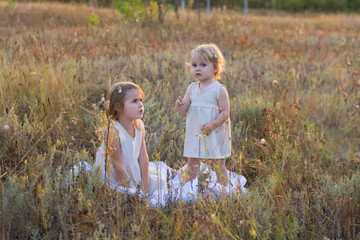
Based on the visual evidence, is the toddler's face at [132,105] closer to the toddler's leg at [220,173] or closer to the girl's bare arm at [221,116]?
the girl's bare arm at [221,116]

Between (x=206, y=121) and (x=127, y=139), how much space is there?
693mm

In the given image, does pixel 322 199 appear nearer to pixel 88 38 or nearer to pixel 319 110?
pixel 319 110

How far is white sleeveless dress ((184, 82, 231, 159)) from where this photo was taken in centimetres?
333

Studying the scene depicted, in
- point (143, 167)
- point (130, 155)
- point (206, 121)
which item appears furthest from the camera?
point (206, 121)

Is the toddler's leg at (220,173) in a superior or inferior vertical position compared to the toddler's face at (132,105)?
inferior

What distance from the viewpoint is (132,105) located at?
299cm

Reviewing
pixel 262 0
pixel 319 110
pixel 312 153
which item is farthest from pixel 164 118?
pixel 262 0

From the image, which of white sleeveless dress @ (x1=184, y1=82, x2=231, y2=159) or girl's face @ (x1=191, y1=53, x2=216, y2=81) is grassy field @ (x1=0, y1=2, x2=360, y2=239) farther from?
girl's face @ (x1=191, y1=53, x2=216, y2=81)

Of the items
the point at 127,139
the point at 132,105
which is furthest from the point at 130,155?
the point at 132,105

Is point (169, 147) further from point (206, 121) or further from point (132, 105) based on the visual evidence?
point (132, 105)

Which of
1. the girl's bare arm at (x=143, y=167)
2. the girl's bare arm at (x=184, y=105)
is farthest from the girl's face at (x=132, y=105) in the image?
the girl's bare arm at (x=184, y=105)

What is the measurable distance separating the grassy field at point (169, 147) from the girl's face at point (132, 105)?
20 centimetres

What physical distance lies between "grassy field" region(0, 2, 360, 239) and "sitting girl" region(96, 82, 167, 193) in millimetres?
145

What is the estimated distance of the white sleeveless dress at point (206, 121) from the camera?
3.33 metres
